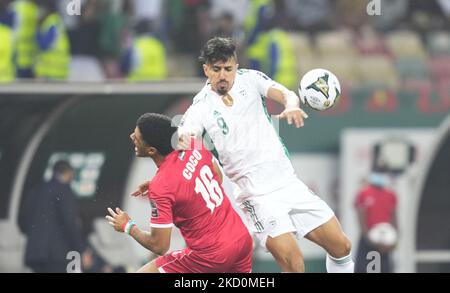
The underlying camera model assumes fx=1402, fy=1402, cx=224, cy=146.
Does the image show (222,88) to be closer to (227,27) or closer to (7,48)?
(227,27)

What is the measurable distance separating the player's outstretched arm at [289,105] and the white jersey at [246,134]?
9 cm

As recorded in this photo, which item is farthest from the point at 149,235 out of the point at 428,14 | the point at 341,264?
the point at 428,14

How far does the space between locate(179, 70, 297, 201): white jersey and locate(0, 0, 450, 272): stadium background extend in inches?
181

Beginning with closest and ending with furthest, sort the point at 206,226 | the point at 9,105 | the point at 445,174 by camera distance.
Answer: the point at 206,226 < the point at 9,105 < the point at 445,174

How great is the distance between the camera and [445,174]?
15.8 metres

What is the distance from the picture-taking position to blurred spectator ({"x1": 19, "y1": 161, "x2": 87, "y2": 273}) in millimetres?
14711

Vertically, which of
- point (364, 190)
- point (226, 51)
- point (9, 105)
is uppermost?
point (226, 51)

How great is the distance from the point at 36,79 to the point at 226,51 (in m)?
5.34

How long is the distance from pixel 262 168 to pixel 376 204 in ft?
17.7

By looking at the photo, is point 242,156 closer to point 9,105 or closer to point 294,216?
point 294,216

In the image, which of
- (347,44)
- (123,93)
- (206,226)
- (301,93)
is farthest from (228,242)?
(347,44)

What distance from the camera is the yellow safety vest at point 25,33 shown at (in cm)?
1491

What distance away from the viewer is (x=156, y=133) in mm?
9766

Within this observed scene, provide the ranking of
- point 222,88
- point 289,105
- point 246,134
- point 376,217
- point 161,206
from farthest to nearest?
1. point 376,217
2. point 246,134
3. point 222,88
4. point 289,105
5. point 161,206
